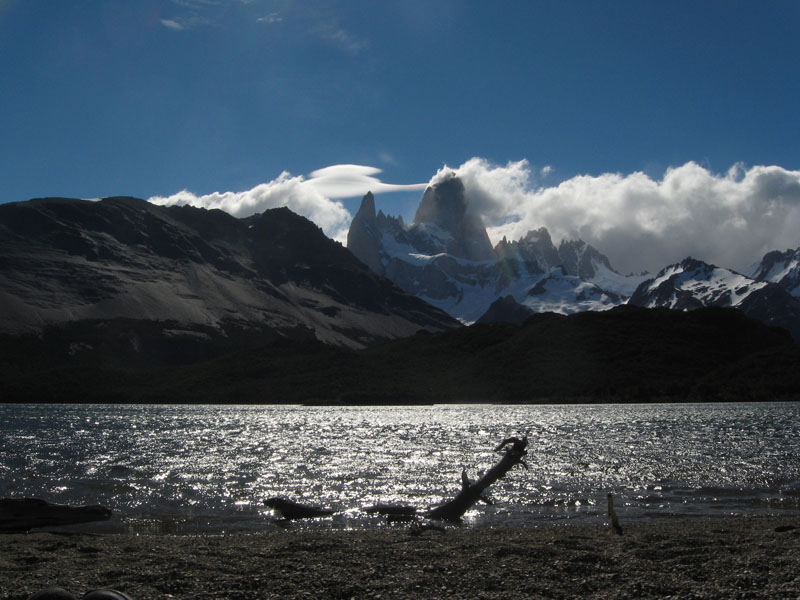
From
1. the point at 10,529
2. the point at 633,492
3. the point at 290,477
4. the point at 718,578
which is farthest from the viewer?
the point at 290,477

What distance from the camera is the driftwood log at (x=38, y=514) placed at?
31.8 metres

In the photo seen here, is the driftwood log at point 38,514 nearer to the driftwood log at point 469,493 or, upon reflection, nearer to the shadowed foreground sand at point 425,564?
the shadowed foreground sand at point 425,564

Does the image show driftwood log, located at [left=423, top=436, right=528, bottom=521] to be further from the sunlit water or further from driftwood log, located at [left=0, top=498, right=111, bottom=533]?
driftwood log, located at [left=0, top=498, right=111, bottom=533]

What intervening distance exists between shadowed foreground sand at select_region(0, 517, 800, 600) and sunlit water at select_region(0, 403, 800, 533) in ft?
19.9

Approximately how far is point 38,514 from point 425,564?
64.3 ft

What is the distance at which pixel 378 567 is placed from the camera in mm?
22172

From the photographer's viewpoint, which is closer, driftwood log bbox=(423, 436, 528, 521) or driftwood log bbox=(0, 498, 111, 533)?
driftwood log bbox=(0, 498, 111, 533)

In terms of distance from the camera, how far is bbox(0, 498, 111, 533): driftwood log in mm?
31781

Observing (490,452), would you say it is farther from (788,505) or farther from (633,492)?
(788,505)

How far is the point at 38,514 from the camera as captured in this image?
106ft

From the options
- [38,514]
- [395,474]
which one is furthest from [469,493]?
[38,514]

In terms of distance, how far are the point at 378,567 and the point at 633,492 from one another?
24453 mm

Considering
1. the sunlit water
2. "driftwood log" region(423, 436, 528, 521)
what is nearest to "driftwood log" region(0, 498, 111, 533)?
the sunlit water

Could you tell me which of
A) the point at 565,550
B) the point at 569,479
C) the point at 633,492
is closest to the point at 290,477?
the point at 569,479
